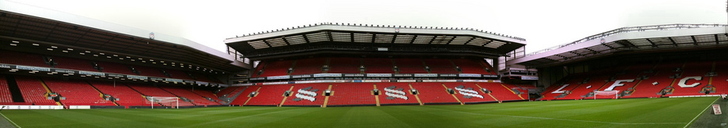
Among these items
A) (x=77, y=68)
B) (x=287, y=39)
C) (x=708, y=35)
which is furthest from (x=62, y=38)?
(x=708, y=35)

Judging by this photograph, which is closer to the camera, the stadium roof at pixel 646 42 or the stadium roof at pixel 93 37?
the stadium roof at pixel 93 37

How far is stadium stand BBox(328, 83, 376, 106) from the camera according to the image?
35.5m

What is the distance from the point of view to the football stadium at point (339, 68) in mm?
27297

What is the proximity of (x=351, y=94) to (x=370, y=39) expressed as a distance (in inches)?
257

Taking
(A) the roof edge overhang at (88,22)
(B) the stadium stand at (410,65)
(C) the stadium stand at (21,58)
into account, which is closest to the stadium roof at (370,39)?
(B) the stadium stand at (410,65)

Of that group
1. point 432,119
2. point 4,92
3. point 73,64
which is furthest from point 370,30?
point 4,92

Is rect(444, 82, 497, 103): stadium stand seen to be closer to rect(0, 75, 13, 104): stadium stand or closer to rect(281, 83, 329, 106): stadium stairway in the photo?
rect(281, 83, 329, 106): stadium stairway

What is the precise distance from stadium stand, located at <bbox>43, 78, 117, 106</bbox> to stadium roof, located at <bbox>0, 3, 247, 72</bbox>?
135 inches

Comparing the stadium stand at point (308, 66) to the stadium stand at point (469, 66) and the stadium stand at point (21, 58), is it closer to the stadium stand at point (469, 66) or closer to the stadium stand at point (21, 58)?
the stadium stand at point (469, 66)

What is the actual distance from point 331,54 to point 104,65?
23.8m

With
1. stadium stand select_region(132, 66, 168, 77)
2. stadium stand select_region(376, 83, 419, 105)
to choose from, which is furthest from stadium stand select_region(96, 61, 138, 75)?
stadium stand select_region(376, 83, 419, 105)

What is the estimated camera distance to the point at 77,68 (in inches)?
1286

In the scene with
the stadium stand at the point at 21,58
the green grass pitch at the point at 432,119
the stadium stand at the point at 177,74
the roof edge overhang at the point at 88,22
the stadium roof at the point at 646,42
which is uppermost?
the roof edge overhang at the point at 88,22

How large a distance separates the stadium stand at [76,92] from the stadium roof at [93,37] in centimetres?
344
